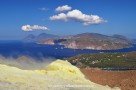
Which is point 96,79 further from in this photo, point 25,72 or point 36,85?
point 36,85

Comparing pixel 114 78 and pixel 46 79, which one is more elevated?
pixel 46 79

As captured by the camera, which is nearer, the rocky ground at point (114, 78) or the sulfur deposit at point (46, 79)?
the sulfur deposit at point (46, 79)

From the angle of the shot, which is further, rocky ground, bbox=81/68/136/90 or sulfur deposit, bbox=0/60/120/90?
rocky ground, bbox=81/68/136/90

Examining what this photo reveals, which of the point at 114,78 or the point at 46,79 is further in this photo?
the point at 114,78

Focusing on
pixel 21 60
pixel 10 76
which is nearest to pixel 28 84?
pixel 10 76
